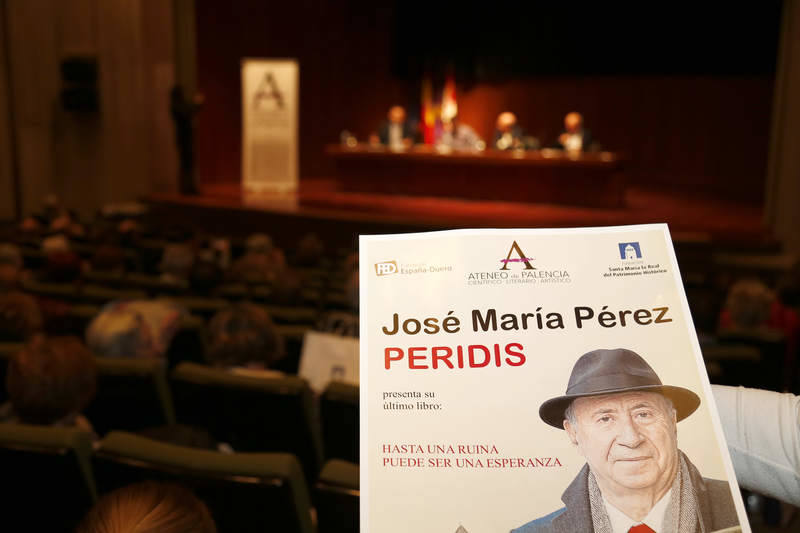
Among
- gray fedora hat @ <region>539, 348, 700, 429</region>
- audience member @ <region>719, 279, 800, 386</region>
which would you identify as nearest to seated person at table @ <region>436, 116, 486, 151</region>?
audience member @ <region>719, 279, 800, 386</region>

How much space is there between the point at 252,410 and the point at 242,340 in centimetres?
32

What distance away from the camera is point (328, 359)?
2.85 meters

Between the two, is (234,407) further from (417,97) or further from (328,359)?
(417,97)

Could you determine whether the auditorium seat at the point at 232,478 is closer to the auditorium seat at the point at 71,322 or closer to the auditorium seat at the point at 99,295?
the auditorium seat at the point at 71,322

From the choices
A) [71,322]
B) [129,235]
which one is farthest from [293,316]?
[129,235]

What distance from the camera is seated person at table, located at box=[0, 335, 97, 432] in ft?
6.49

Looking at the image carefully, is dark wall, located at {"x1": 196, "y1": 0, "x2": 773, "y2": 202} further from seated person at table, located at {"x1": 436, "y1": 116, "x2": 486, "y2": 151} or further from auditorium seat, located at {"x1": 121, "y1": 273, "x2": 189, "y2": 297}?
auditorium seat, located at {"x1": 121, "y1": 273, "x2": 189, "y2": 297}

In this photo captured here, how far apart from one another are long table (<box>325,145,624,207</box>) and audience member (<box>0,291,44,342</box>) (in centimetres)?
718

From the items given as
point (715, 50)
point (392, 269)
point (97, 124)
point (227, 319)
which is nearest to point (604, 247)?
point (392, 269)

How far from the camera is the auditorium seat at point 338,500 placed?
1575 mm

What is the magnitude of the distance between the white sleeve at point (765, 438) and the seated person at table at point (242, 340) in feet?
6.16

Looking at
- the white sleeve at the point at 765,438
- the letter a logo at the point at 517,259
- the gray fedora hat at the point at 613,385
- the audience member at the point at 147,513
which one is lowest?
the audience member at the point at 147,513

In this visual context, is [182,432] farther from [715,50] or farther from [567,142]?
[715,50]

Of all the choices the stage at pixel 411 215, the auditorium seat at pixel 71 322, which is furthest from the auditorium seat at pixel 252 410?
the stage at pixel 411 215
